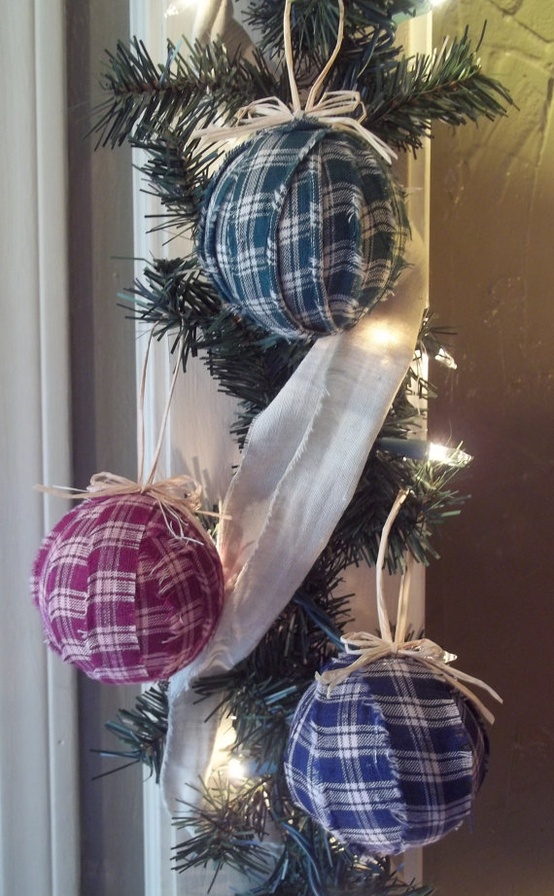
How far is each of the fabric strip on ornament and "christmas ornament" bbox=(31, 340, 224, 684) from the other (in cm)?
3

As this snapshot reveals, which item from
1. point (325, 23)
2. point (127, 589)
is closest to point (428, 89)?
point (325, 23)

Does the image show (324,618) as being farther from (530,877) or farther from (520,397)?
(530,877)

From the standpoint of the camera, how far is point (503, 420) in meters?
0.55

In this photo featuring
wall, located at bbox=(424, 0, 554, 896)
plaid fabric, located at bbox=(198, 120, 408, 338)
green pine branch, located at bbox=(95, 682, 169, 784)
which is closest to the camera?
plaid fabric, located at bbox=(198, 120, 408, 338)

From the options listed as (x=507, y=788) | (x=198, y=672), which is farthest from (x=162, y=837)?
(x=507, y=788)

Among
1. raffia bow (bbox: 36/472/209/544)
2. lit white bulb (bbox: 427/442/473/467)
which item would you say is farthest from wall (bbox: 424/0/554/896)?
raffia bow (bbox: 36/472/209/544)

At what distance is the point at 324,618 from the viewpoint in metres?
0.36

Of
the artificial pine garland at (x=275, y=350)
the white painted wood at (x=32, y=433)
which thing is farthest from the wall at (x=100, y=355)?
the artificial pine garland at (x=275, y=350)

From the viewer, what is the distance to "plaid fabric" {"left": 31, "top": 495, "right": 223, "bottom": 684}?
0.30 m

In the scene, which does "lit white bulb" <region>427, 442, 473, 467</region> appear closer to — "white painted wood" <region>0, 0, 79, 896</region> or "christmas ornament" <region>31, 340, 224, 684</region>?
"christmas ornament" <region>31, 340, 224, 684</region>

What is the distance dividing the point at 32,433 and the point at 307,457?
0.78 feet

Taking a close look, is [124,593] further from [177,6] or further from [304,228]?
[177,6]

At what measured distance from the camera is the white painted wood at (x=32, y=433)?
17.9 inches

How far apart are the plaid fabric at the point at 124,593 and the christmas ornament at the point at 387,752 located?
0.23 feet
